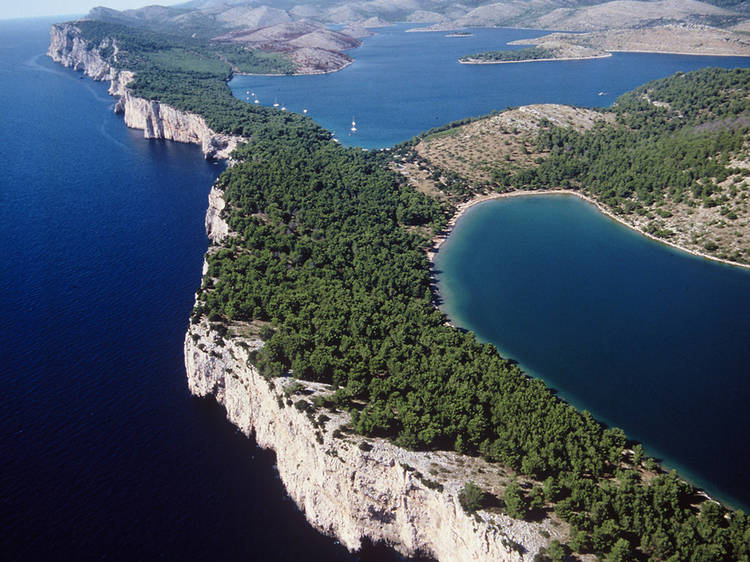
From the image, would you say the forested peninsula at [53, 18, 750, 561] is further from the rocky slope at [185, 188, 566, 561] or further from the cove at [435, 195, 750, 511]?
the cove at [435, 195, 750, 511]

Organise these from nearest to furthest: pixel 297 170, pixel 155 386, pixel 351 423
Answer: pixel 351 423, pixel 155 386, pixel 297 170

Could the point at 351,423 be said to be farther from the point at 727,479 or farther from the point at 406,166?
the point at 406,166

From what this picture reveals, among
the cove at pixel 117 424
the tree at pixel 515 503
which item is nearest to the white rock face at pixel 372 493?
the tree at pixel 515 503

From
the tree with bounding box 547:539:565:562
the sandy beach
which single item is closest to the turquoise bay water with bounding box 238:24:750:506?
the sandy beach

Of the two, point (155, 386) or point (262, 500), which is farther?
point (155, 386)

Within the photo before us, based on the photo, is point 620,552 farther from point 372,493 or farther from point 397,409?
point 397,409

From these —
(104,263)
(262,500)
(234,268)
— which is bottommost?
(262,500)

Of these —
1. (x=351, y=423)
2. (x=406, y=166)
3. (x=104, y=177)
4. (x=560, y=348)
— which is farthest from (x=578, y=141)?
(x=104, y=177)
